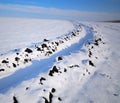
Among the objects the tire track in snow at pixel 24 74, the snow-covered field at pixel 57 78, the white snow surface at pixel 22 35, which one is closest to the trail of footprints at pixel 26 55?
the snow-covered field at pixel 57 78

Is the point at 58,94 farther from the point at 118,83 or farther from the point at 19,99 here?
the point at 118,83

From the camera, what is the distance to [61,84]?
291 inches

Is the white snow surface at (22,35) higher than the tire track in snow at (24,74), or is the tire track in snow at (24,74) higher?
the tire track in snow at (24,74)

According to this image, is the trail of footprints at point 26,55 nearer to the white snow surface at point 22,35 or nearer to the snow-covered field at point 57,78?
the snow-covered field at point 57,78

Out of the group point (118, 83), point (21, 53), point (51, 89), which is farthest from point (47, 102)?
point (21, 53)

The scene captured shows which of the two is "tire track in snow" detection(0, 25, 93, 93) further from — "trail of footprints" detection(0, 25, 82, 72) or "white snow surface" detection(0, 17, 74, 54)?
"white snow surface" detection(0, 17, 74, 54)

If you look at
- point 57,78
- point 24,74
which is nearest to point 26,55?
point 24,74

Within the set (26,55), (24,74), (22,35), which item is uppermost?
(26,55)

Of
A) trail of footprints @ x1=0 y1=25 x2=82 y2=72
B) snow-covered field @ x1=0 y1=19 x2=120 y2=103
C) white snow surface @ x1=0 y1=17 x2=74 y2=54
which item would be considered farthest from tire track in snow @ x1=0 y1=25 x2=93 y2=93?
white snow surface @ x1=0 y1=17 x2=74 y2=54

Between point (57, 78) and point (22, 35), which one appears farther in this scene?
point (22, 35)

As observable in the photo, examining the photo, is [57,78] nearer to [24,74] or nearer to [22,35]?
[24,74]

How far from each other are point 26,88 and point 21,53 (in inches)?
175

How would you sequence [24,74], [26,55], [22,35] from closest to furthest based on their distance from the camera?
[24,74] → [26,55] → [22,35]

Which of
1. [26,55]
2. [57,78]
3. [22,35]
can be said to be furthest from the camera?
[22,35]
